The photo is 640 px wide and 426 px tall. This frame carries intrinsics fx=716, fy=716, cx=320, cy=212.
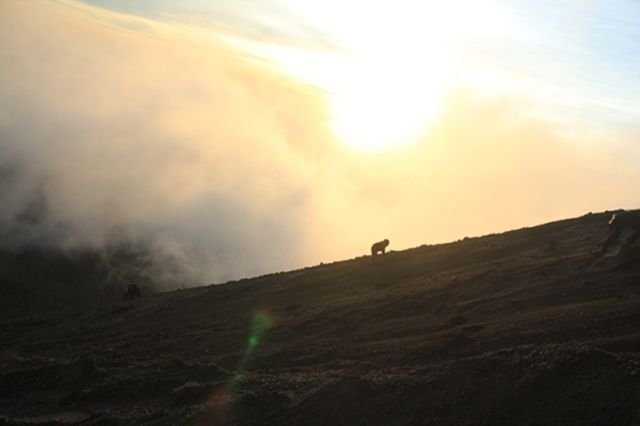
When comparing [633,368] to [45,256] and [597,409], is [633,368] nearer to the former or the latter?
[597,409]

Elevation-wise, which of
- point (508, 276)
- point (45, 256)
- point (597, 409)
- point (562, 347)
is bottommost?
point (597, 409)

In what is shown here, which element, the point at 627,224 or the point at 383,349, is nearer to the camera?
the point at 383,349

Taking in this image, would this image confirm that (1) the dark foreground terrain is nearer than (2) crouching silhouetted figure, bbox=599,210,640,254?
Yes

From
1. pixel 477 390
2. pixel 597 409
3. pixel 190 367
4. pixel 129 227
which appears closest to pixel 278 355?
pixel 190 367

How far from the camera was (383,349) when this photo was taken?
24.2m

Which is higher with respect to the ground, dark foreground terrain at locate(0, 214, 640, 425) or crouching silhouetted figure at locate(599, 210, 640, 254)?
crouching silhouetted figure at locate(599, 210, 640, 254)

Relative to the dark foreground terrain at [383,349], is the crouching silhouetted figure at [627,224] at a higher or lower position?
higher

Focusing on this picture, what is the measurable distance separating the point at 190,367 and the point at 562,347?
13.1m

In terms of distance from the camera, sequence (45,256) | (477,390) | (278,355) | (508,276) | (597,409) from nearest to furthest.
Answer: (597,409) → (477,390) → (278,355) → (508,276) → (45,256)

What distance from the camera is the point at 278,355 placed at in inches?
1058

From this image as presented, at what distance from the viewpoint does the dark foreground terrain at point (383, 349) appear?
52.2 feet

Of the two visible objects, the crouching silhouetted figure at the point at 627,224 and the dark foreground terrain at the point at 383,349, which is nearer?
the dark foreground terrain at the point at 383,349

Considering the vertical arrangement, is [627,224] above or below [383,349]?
above

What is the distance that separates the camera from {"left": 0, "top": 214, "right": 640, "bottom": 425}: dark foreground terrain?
626 inches
